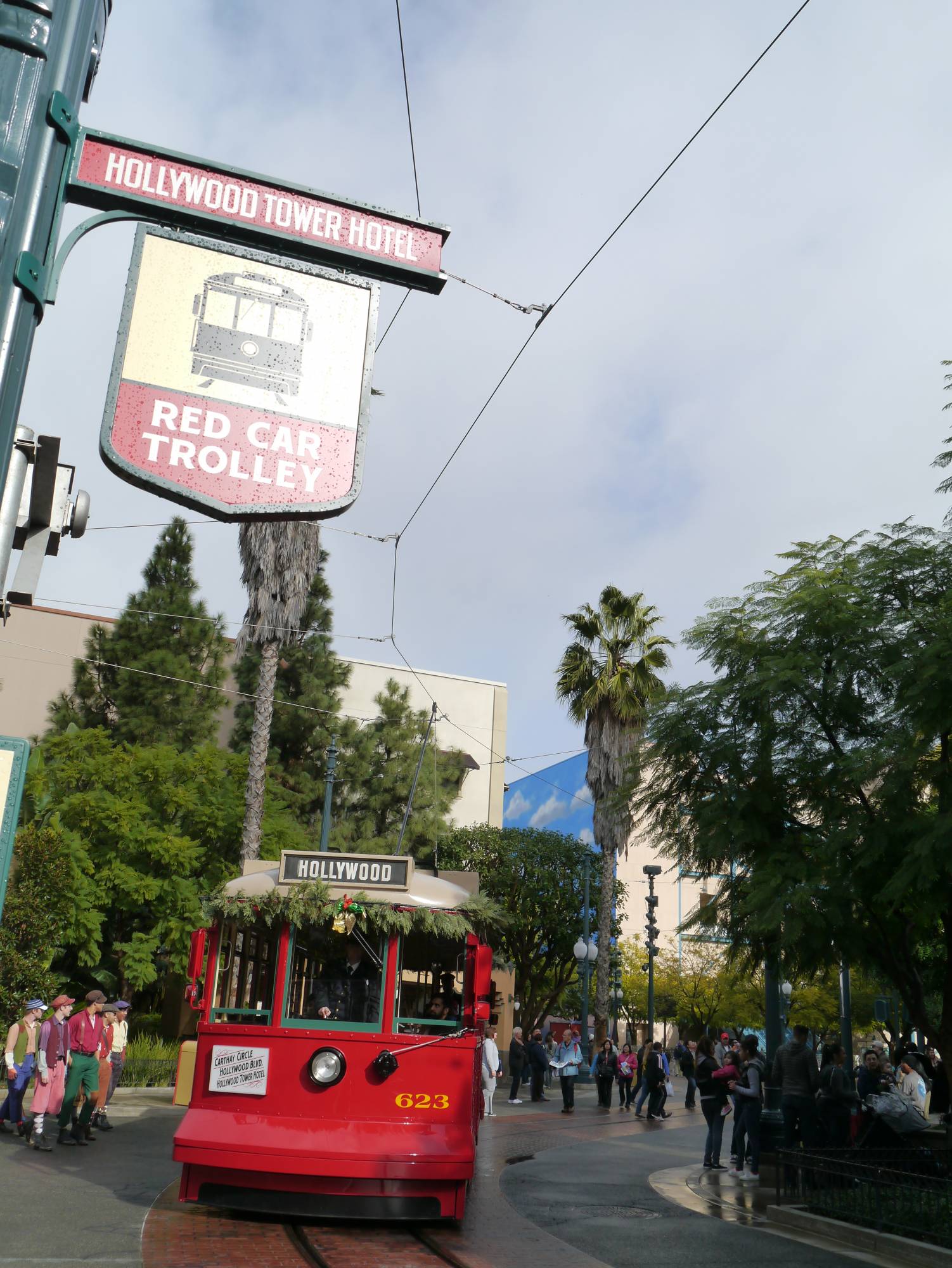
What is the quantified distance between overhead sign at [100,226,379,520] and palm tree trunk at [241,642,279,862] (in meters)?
22.4

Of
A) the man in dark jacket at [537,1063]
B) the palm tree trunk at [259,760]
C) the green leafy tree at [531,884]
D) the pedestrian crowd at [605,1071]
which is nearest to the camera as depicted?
the pedestrian crowd at [605,1071]

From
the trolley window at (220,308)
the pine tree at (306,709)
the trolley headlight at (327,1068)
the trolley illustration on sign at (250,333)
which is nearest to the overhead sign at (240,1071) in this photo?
the trolley headlight at (327,1068)

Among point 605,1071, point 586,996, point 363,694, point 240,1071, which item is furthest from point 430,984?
point 363,694

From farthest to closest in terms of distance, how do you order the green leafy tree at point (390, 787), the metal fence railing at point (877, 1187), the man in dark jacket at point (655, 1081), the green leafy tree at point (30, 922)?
the green leafy tree at point (390, 787) < the man in dark jacket at point (655, 1081) < the green leafy tree at point (30, 922) < the metal fence railing at point (877, 1187)

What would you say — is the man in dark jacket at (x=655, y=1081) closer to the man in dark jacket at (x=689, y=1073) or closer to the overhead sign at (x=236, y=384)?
the man in dark jacket at (x=689, y=1073)

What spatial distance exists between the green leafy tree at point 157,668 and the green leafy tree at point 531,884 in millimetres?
10558

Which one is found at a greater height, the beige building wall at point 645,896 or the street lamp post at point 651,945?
the beige building wall at point 645,896

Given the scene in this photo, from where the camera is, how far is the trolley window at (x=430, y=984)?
9.27m

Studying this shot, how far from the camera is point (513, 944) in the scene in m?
40.6

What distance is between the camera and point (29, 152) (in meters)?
3.41

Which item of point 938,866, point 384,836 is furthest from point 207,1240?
point 384,836

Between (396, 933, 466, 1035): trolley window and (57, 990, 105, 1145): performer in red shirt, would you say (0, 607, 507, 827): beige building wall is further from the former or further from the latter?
(396, 933, 466, 1035): trolley window

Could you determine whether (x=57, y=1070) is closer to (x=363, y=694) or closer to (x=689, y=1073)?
(x=689, y=1073)

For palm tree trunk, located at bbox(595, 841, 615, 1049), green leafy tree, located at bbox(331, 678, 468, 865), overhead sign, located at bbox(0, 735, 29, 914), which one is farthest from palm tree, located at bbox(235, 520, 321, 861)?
overhead sign, located at bbox(0, 735, 29, 914)
